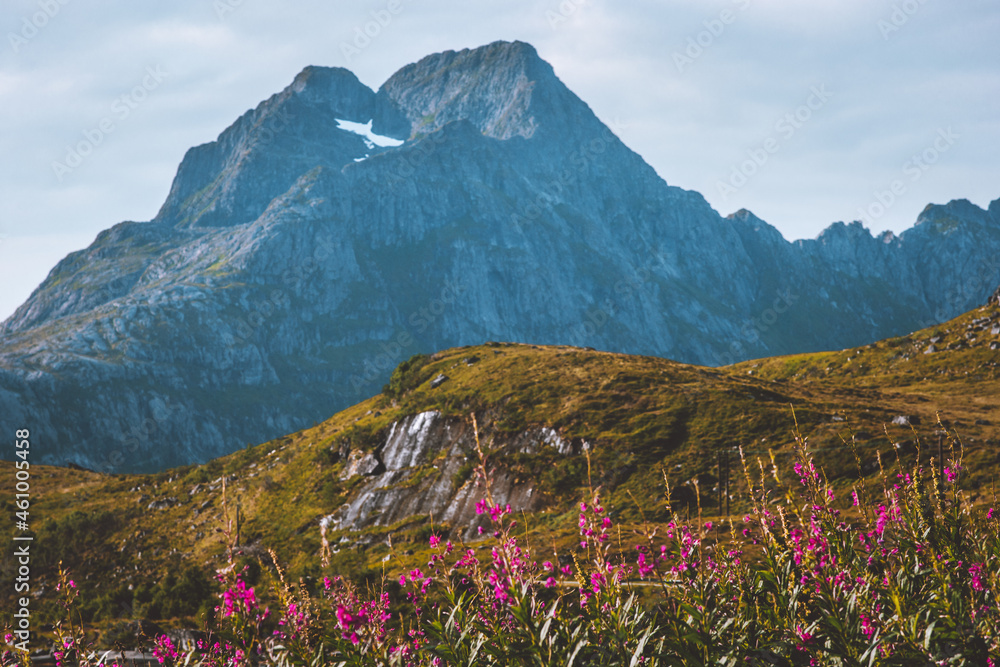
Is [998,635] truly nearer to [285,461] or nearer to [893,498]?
[893,498]

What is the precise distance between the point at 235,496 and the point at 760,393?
5042cm

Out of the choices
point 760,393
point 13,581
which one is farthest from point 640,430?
point 13,581

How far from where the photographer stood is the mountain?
3556 cm

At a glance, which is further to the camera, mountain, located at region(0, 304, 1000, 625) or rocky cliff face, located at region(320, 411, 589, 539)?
rocky cliff face, located at region(320, 411, 589, 539)

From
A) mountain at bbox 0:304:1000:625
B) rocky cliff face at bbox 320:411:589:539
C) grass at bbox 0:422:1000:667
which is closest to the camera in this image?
grass at bbox 0:422:1000:667

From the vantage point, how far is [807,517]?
8.73 meters

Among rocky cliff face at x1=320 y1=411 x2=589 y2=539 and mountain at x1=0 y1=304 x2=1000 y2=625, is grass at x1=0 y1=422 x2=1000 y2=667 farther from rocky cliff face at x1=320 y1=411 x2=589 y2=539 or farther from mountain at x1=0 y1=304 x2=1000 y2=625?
rocky cliff face at x1=320 y1=411 x2=589 y2=539

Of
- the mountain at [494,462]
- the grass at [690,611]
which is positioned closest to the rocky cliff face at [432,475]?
the mountain at [494,462]

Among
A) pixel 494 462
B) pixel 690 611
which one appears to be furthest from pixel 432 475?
pixel 690 611

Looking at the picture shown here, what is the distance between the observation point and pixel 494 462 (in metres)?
42.8

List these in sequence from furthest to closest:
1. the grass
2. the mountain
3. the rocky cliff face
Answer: the rocky cliff face, the mountain, the grass

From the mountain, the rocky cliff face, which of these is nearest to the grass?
the mountain

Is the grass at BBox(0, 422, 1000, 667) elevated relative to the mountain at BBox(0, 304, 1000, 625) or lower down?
elevated

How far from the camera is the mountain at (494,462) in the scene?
117 ft
